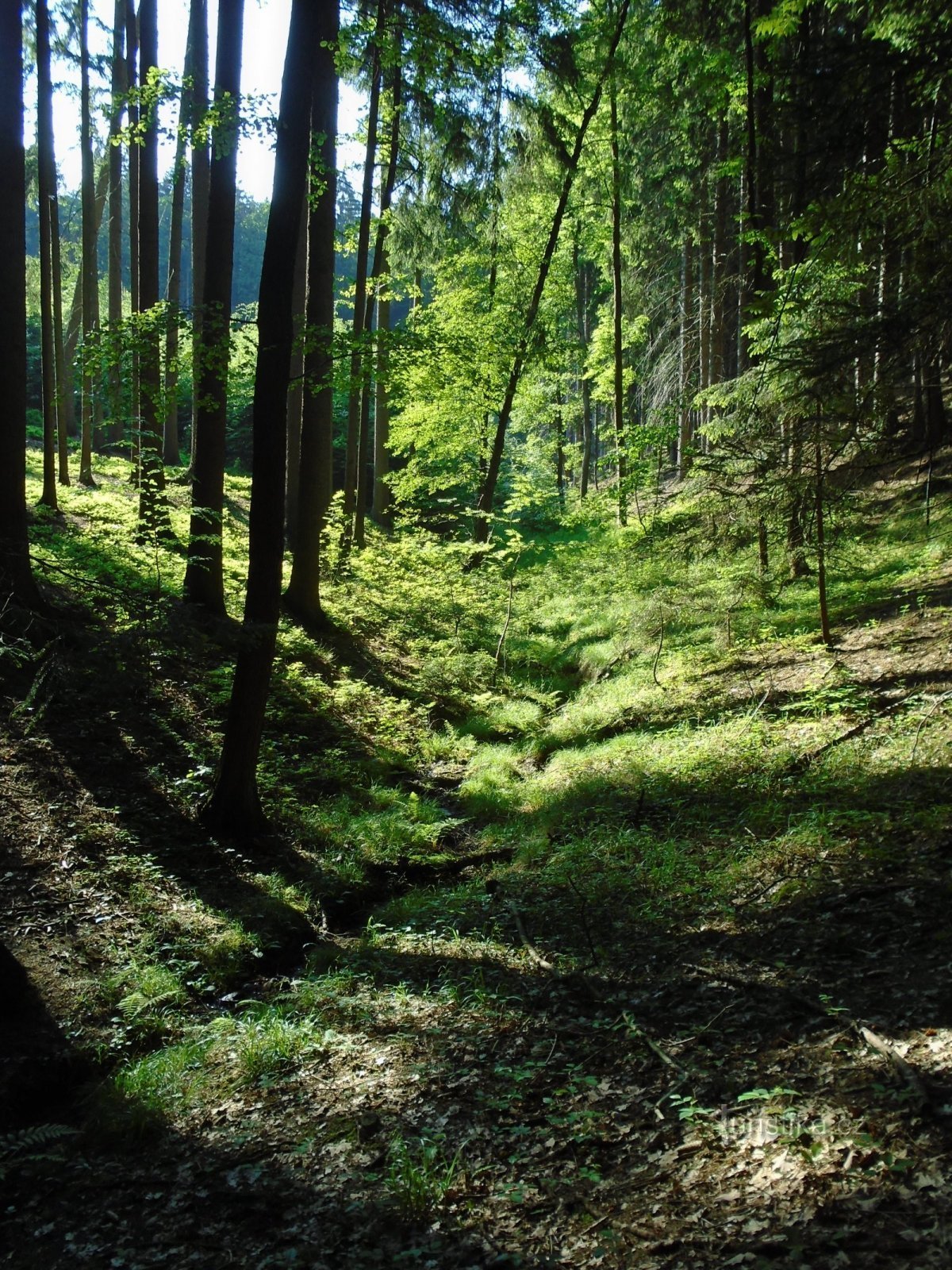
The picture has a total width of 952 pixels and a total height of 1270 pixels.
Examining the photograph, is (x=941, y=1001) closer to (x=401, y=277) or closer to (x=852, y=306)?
(x=852, y=306)

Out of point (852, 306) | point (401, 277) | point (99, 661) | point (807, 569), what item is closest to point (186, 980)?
point (99, 661)

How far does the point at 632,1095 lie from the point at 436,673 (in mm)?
10547

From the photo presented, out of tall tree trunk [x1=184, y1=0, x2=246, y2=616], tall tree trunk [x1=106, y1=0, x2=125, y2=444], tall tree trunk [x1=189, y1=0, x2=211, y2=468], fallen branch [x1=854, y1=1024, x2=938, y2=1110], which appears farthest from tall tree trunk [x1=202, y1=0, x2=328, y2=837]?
fallen branch [x1=854, y1=1024, x2=938, y2=1110]

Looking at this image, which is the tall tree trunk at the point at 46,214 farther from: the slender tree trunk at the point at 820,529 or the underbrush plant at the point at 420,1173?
the underbrush plant at the point at 420,1173

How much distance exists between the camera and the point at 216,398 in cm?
1052

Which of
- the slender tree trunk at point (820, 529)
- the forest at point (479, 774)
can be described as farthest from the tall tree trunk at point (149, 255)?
the slender tree trunk at point (820, 529)

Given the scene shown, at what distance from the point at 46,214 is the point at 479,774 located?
13044 millimetres

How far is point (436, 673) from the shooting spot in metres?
14.0

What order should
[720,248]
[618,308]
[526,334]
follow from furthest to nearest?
[618,308] < [720,248] < [526,334]

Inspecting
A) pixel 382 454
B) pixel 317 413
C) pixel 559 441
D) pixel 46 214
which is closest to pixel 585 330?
pixel 559 441

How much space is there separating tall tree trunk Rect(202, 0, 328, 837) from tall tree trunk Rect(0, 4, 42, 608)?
2.83m

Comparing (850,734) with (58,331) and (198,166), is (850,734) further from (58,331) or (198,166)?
(198,166)

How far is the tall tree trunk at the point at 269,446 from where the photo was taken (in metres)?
6.96

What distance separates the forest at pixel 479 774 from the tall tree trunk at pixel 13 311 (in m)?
0.05
